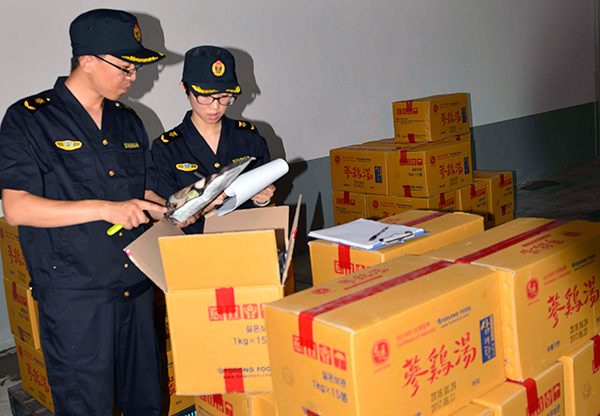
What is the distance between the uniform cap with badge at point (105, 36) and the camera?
4.72 feet

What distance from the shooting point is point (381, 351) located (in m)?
1.03

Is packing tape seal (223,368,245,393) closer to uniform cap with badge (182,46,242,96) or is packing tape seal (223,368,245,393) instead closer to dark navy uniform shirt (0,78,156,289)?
dark navy uniform shirt (0,78,156,289)

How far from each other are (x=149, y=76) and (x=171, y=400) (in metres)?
2.06

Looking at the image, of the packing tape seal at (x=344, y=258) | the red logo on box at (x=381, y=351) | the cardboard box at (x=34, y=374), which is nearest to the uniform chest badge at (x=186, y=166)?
the packing tape seal at (x=344, y=258)

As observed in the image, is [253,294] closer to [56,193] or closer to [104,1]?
[56,193]

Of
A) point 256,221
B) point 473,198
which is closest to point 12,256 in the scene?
point 256,221

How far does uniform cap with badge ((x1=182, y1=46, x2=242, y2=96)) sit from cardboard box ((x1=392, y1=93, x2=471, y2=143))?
2.11m

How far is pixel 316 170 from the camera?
14.7 ft

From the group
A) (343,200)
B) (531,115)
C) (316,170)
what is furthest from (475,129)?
(343,200)

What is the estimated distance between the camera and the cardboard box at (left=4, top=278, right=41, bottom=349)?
2.27 metres

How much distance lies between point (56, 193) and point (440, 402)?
3.60 feet

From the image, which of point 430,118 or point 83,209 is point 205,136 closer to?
point 83,209

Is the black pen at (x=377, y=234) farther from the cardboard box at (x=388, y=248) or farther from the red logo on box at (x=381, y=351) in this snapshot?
the red logo on box at (x=381, y=351)

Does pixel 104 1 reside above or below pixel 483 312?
above
